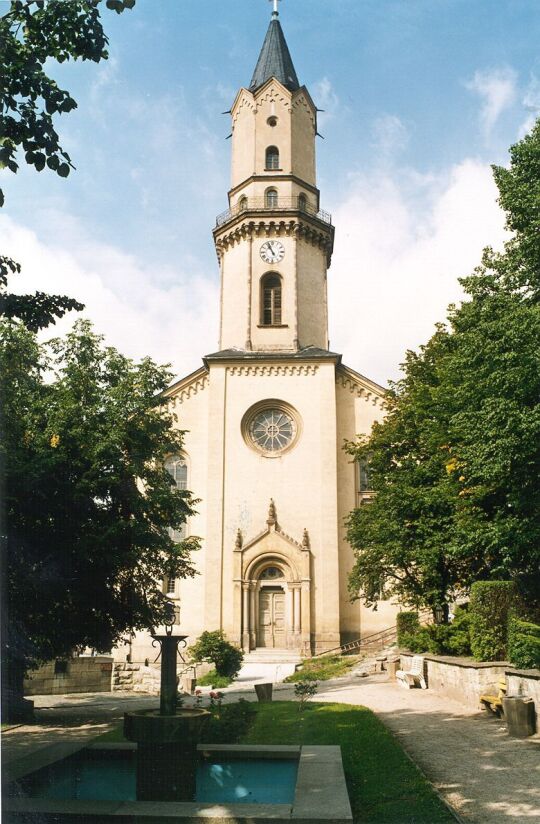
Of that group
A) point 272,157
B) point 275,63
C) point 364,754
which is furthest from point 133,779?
point 275,63

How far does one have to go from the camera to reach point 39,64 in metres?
8.51

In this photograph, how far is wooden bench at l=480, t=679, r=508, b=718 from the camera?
51.2 feet

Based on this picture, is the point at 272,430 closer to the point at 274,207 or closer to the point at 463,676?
the point at 274,207

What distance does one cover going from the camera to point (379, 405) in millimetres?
37656

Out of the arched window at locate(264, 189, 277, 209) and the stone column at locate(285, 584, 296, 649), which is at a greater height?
the arched window at locate(264, 189, 277, 209)

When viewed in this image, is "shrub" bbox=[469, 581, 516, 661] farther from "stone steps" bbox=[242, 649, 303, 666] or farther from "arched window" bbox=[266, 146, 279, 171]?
"arched window" bbox=[266, 146, 279, 171]

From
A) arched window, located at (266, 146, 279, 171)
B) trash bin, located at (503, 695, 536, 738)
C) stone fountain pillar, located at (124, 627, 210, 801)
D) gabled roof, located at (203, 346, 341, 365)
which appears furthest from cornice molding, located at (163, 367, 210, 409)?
stone fountain pillar, located at (124, 627, 210, 801)

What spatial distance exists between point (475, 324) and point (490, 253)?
2.14 metres

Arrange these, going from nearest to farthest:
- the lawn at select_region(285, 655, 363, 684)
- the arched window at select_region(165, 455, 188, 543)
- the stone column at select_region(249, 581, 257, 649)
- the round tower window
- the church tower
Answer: the lawn at select_region(285, 655, 363, 684) < the stone column at select_region(249, 581, 257, 649) < the round tower window < the arched window at select_region(165, 455, 188, 543) < the church tower

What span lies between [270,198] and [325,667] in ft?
81.3

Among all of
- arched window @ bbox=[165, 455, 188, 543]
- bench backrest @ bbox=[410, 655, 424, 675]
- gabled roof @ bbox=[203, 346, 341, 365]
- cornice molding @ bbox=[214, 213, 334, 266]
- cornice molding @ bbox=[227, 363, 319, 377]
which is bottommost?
bench backrest @ bbox=[410, 655, 424, 675]

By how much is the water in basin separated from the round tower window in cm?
2616

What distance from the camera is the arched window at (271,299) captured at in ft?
129

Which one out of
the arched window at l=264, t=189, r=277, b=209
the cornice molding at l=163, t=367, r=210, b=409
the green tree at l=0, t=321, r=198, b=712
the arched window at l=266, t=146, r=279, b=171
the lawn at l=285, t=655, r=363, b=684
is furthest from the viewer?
the arched window at l=266, t=146, r=279, b=171
